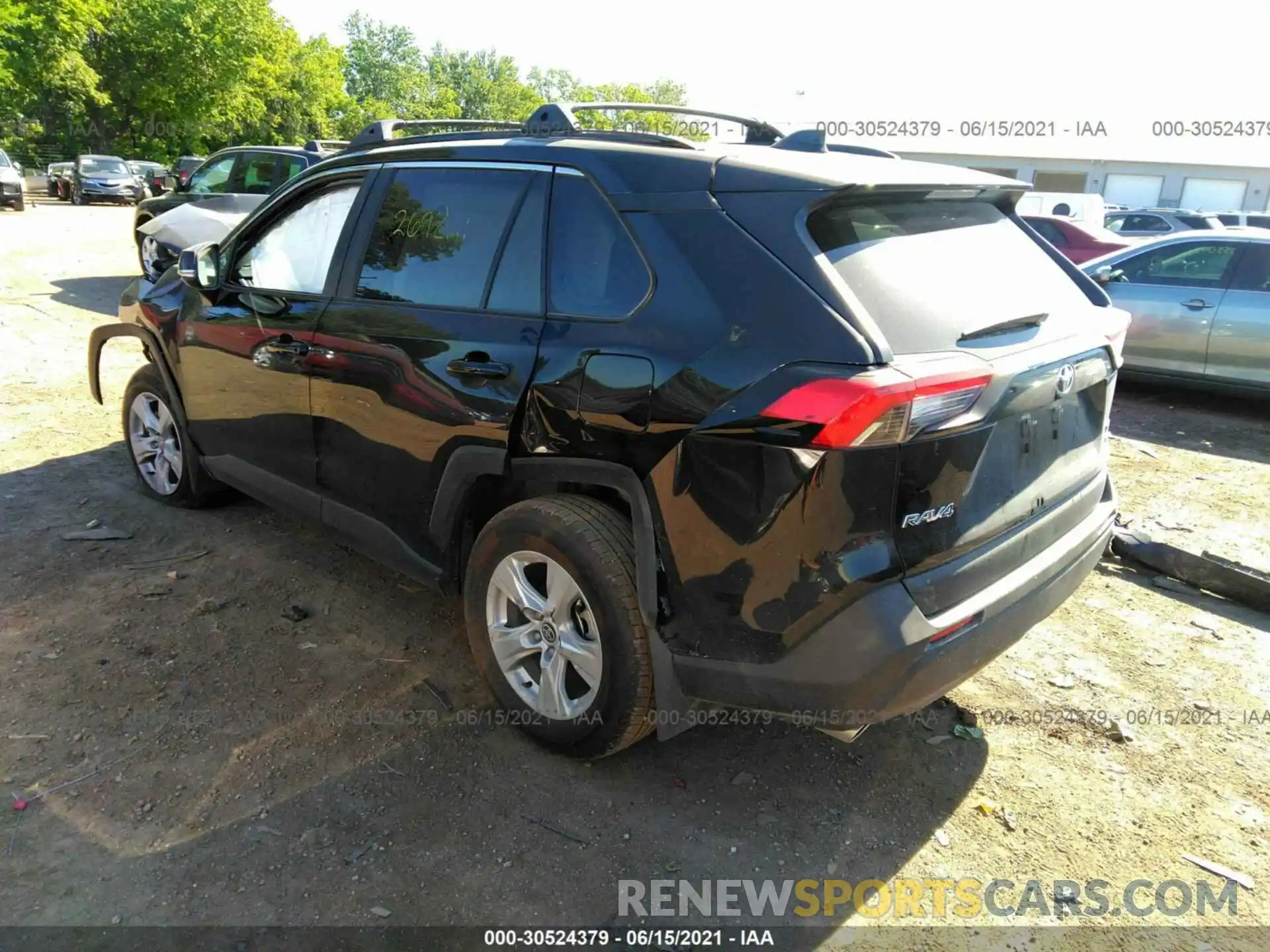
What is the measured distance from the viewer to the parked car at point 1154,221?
65.8ft

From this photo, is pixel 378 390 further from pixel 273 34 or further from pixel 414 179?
pixel 273 34

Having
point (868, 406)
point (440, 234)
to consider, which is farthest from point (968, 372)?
point (440, 234)

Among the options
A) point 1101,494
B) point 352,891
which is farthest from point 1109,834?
point 352,891

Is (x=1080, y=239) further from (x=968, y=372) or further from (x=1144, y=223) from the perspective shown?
(x=968, y=372)

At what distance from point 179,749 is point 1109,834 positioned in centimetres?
299

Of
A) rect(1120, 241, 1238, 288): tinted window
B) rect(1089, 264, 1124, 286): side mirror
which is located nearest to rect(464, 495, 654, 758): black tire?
rect(1089, 264, 1124, 286): side mirror

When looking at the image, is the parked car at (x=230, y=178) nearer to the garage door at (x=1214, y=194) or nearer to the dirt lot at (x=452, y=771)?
the dirt lot at (x=452, y=771)

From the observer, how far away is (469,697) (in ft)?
11.0

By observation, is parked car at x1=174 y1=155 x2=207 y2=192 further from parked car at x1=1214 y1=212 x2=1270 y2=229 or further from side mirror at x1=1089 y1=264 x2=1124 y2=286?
parked car at x1=1214 y1=212 x2=1270 y2=229

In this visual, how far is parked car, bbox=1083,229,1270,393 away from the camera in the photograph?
24.7 feet

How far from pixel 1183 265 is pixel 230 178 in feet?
35.6

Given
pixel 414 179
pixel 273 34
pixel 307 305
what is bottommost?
pixel 307 305

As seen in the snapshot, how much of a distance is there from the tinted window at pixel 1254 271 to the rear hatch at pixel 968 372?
5917mm

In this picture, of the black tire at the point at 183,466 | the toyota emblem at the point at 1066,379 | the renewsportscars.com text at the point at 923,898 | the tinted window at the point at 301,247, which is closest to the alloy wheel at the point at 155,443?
the black tire at the point at 183,466
